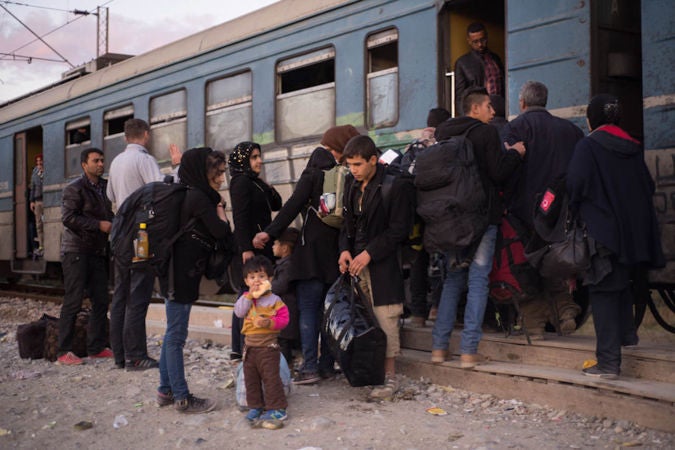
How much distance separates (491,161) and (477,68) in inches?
64.7

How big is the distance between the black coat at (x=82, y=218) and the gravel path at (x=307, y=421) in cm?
123

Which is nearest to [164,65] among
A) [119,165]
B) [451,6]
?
[119,165]

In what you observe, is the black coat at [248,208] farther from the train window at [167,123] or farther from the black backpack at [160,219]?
the train window at [167,123]

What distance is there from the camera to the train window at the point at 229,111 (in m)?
9.02

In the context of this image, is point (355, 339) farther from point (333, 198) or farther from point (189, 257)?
point (189, 257)

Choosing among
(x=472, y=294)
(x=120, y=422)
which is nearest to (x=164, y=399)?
(x=120, y=422)

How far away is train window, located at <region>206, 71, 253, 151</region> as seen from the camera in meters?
9.02

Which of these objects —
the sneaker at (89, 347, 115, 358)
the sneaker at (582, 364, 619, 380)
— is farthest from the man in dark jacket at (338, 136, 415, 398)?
the sneaker at (89, 347, 115, 358)

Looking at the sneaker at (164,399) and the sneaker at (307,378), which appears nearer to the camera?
the sneaker at (164,399)

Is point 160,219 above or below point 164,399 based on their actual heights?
above

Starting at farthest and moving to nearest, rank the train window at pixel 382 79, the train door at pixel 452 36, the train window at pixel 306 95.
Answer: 1. the train window at pixel 306 95
2. the train window at pixel 382 79
3. the train door at pixel 452 36

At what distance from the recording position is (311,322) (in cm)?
574

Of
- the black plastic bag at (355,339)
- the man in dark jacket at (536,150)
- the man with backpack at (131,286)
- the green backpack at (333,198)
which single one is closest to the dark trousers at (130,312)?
the man with backpack at (131,286)

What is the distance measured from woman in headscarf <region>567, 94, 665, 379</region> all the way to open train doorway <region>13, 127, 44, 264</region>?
36.5ft
